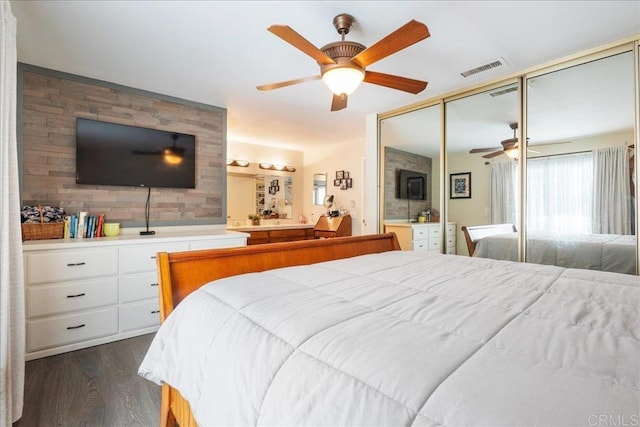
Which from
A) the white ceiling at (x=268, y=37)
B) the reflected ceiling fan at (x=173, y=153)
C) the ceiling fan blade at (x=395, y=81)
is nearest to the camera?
the white ceiling at (x=268, y=37)

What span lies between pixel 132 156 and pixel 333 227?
3.29m

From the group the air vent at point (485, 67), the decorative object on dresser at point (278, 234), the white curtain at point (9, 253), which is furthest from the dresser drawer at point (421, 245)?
the white curtain at point (9, 253)

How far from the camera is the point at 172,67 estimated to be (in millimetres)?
2787

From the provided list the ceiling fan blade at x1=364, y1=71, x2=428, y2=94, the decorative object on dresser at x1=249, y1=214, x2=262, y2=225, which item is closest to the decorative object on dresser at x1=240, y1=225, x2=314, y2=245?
the decorative object on dresser at x1=249, y1=214, x2=262, y2=225

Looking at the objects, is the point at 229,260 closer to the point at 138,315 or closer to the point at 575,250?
the point at 138,315

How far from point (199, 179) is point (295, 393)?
3530mm

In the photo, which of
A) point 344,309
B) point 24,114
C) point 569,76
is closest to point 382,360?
point 344,309

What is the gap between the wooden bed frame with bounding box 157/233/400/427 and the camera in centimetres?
143

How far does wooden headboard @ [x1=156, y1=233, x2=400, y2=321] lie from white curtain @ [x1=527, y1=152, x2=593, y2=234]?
5.90 ft

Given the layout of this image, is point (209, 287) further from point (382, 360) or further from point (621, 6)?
point (621, 6)

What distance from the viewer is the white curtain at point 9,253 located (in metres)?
1.50

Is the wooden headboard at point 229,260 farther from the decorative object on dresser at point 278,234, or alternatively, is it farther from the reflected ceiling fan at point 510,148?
the decorative object on dresser at point 278,234

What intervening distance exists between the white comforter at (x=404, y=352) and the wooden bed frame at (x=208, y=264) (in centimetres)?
22

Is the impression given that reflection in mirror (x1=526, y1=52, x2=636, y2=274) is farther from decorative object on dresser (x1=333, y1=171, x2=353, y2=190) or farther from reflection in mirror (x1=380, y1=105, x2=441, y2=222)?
decorative object on dresser (x1=333, y1=171, x2=353, y2=190)
